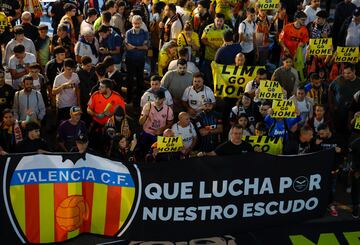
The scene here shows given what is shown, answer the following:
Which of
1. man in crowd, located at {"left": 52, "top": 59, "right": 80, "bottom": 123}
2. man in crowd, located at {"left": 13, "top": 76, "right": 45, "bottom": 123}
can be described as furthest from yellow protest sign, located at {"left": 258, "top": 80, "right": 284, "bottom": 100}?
man in crowd, located at {"left": 13, "top": 76, "right": 45, "bottom": 123}

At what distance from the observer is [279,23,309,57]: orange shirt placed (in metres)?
14.3

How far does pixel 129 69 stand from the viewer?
13.6 metres

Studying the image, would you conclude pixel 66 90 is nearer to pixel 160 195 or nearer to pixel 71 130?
pixel 71 130

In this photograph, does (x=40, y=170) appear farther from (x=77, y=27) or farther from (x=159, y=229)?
(x=77, y=27)

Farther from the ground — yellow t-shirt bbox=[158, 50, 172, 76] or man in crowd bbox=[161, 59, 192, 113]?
yellow t-shirt bbox=[158, 50, 172, 76]

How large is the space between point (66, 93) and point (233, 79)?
292cm

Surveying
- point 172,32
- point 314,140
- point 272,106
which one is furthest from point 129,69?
point 314,140

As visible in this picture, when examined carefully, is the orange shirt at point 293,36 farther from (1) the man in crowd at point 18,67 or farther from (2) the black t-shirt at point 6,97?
(2) the black t-shirt at point 6,97

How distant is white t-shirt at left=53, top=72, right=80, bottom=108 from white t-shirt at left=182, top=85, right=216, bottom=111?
186 centimetres

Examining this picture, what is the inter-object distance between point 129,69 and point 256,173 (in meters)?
4.64

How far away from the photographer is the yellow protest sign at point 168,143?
1038cm

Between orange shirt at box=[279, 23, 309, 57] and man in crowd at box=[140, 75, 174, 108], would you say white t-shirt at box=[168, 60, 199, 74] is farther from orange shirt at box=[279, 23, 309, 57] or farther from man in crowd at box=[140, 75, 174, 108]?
orange shirt at box=[279, 23, 309, 57]

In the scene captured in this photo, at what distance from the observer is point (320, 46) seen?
13750 mm

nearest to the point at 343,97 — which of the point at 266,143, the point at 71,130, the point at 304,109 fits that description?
the point at 304,109
